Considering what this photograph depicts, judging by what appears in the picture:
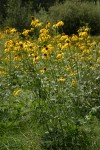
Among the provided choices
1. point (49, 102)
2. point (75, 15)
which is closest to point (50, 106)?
point (49, 102)

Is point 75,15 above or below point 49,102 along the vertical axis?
below

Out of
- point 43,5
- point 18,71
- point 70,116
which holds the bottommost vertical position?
point 43,5

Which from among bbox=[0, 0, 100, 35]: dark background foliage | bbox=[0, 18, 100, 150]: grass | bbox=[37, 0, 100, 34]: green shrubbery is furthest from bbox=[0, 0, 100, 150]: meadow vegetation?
bbox=[37, 0, 100, 34]: green shrubbery

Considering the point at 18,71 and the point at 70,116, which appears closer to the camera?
the point at 70,116

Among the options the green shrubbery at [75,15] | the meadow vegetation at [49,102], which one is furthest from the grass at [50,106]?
the green shrubbery at [75,15]

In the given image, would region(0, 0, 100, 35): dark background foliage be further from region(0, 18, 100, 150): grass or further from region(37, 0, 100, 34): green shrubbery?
region(0, 18, 100, 150): grass

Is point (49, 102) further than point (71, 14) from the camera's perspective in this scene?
No

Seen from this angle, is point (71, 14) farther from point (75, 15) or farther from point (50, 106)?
point (50, 106)

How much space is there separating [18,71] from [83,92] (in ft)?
6.86

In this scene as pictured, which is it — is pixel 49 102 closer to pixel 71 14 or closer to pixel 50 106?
pixel 50 106

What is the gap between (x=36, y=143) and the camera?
Answer: 13.1 ft

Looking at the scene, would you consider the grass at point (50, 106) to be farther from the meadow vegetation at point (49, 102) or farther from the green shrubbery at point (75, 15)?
the green shrubbery at point (75, 15)

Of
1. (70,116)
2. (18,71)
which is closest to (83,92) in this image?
(70,116)

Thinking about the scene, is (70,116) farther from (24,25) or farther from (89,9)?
(89,9)
